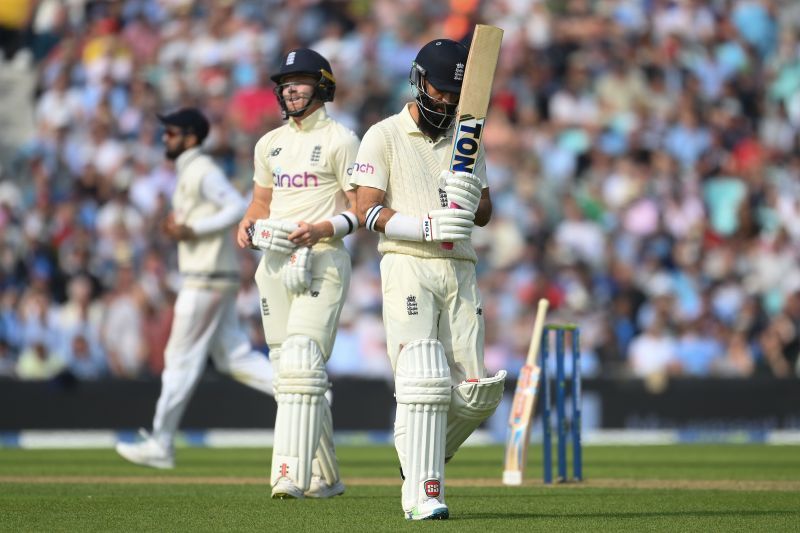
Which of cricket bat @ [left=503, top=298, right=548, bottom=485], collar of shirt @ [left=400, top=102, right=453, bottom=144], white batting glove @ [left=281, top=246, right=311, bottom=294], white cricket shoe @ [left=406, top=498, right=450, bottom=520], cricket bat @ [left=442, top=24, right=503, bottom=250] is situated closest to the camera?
white cricket shoe @ [left=406, top=498, right=450, bottom=520]

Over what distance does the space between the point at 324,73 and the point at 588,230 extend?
9.53 metres

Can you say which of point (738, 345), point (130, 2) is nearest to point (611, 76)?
point (738, 345)

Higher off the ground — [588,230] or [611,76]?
[611,76]

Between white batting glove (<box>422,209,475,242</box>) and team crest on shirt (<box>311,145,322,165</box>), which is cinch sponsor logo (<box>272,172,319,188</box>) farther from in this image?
white batting glove (<box>422,209,475,242</box>)

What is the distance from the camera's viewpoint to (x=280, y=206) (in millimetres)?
8438

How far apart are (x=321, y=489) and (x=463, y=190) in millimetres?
2384

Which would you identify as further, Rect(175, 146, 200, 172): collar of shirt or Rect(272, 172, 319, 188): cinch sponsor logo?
Rect(175, 146, 200, 172): collar of shirt

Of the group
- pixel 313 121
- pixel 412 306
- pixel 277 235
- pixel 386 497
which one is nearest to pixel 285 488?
pixel 386 497

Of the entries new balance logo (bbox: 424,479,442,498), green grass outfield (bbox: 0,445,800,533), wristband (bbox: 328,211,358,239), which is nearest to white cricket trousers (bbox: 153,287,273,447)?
green grass outfield (bbox: 0,445,800,533)

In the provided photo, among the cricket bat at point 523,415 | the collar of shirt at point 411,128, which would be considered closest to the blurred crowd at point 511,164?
the cricket bat at point 523,415

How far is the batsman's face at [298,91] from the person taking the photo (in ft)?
27.8

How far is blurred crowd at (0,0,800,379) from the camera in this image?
1617 centimetres

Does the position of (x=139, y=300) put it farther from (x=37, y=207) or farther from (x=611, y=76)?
(x=611, y=76)

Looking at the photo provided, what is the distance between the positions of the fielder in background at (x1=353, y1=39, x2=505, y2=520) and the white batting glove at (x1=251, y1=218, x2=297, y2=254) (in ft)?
3.59
